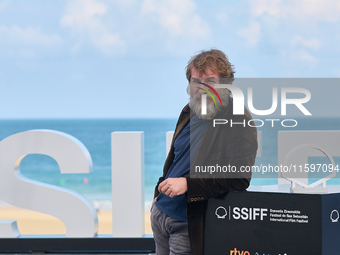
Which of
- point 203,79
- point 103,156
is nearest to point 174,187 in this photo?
point 203,79

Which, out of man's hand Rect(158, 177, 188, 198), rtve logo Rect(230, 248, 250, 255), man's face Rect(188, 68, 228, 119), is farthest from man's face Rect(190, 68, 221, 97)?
rtve logo Rect(230, 248, 250, 255)

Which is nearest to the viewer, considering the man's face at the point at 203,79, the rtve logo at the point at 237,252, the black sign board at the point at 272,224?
the black sign board at the point at 272,224

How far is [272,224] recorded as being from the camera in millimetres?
1513

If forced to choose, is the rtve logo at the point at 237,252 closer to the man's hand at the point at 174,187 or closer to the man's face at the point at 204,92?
the man's hand at the point at 174,187

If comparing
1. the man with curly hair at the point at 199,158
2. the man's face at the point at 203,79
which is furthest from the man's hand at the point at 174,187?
the man's face at the point at 203,79

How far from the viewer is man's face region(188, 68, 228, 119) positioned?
1646 millimetres

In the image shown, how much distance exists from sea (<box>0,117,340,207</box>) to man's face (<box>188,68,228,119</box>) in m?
0.17

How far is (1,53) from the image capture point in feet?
107

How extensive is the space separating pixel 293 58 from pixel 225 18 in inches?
230

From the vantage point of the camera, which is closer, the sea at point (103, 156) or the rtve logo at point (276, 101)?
the rtve logo at point (276, 101)

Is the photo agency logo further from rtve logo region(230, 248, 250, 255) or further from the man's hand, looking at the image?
rtve logo region(230, 248, 250, 255)

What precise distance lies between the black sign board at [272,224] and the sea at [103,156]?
0.16 metres

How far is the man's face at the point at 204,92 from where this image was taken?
5.40 ft

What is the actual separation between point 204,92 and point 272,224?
534 mm
